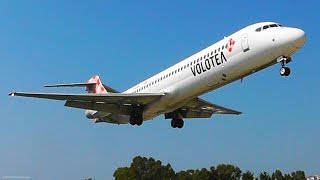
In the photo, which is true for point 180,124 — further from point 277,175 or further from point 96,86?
point 277,175

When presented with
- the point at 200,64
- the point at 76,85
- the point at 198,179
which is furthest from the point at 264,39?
the point at 198,179

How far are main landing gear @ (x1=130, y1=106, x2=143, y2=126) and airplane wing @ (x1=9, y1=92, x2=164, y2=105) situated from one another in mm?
455

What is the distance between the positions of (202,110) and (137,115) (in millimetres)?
6022

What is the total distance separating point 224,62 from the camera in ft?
90.6

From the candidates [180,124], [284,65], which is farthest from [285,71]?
[180,124]

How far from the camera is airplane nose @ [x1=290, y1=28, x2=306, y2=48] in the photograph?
24938 millimetres

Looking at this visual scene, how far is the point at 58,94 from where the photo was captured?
30906 millimetres

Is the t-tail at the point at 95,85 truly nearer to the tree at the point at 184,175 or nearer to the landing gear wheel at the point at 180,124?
the landing gear wheel at the point at 180,124

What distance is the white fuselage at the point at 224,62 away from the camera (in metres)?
25.6

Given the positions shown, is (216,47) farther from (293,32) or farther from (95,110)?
(95,110)

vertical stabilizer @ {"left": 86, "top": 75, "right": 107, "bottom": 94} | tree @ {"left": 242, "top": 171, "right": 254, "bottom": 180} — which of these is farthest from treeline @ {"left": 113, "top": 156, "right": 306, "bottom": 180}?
vertical stabilizer @ {"left": 86, "top": 75, "right": 107, "bottom": 94}

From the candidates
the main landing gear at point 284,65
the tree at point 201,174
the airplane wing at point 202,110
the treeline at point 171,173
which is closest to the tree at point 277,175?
the treeline at point 171,173

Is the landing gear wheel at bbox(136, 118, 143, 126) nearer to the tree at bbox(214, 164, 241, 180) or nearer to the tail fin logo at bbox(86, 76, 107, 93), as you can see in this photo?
the tail fin logo at bbox(86, 76, 107, 93)

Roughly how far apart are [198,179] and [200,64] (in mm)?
85120
